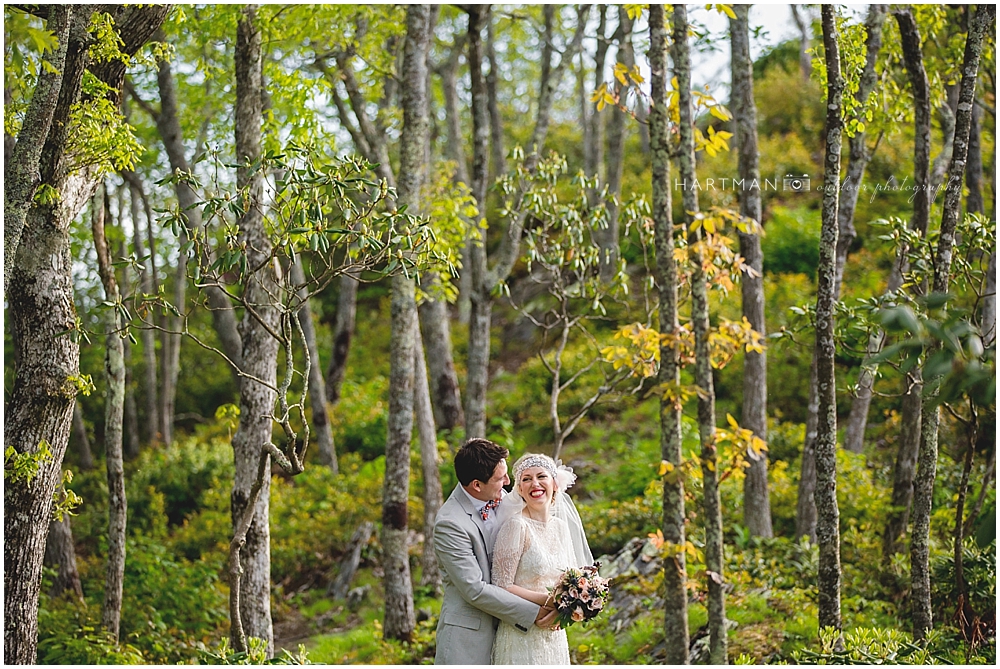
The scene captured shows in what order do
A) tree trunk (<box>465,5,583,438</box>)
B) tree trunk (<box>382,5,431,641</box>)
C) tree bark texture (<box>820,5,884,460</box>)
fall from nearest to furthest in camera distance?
tree bark texture (<box>820,5,884,460</box>) < tree trunk (<box>382,5,431,641</box>) < tree trunk (<box>465,5,583,438</box>)

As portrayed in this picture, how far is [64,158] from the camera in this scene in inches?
199

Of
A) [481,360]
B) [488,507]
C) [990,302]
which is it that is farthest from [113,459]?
[990,302]

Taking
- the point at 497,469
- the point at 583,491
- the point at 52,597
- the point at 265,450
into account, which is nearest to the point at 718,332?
the point at 497,469

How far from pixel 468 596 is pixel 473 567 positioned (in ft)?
Result: 0.40

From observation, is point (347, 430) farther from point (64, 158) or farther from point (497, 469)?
point (497, 469)

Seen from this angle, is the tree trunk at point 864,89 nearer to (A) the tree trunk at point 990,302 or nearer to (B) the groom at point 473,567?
(A) the tree trunk at point 990,302

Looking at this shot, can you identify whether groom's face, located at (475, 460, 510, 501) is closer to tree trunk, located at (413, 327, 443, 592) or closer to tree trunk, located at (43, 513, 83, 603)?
tree trunk, located at (413, 327, 443, 592)

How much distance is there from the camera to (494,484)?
3.87 meters

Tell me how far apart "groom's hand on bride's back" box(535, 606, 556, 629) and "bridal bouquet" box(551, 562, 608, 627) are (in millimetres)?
32

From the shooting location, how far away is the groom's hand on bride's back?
12.1 ft

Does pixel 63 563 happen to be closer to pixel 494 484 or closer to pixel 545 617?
pixel 494 484

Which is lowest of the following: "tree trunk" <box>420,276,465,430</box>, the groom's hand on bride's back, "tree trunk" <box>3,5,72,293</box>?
the groom's hand on bride's back

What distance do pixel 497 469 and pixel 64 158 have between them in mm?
3275

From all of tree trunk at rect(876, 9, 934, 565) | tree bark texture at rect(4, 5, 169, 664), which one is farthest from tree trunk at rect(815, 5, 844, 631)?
tree bark texture at rect(4, 5, 169, 664)
